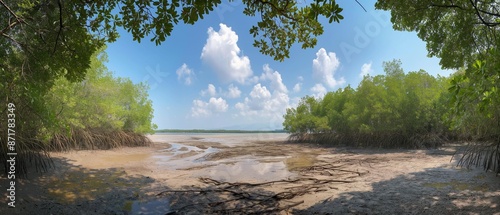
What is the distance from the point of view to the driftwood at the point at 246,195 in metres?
4.74

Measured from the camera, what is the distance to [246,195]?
5.50 meters

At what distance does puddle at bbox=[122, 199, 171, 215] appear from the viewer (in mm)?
4725

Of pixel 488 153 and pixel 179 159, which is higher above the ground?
pixel 488 153

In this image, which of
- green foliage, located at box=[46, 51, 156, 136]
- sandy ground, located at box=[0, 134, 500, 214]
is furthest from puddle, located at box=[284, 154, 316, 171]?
green foliage, located at box=[46, 51, 156, 136]

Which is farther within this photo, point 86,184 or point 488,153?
point 488,153

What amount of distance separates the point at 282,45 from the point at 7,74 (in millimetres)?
5278

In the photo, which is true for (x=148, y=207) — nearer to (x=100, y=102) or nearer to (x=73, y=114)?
(x=73, y=114)

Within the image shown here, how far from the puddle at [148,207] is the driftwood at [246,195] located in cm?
15

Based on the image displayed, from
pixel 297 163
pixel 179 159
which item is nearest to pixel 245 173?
pixel 297 163

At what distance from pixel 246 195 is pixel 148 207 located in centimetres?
184

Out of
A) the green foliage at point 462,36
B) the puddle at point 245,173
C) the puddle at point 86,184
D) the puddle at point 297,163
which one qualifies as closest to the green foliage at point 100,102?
the puddle at point 86,184

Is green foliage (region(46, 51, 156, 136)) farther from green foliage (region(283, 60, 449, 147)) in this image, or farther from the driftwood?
green foliage (region(283, 60, 449, 147))

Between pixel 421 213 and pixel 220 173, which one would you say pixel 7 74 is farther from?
pixel 421 213

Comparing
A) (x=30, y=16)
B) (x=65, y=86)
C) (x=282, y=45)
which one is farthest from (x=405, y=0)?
(x=65, y=86)
